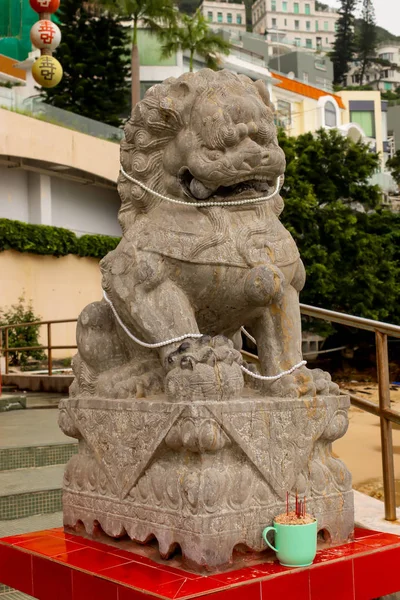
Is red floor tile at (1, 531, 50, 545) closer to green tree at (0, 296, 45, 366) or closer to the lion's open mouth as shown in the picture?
the lion's open mouth

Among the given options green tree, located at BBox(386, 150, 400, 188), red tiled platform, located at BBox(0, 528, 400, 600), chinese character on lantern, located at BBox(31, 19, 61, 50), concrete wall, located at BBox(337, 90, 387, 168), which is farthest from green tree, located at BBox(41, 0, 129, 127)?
red tiled platform, located at BBox(0, 528, 400, 600)

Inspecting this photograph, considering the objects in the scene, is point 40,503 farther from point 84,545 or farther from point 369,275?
point 369,275

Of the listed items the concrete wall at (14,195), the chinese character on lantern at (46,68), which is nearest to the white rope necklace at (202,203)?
the chinese character on lantern at (46,68)

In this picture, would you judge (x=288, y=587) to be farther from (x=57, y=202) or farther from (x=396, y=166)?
(x=396, y=166)

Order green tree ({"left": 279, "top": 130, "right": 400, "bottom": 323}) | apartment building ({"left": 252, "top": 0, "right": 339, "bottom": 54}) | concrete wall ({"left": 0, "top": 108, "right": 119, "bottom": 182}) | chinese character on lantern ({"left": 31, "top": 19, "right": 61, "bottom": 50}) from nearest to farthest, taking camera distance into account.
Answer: chinese character on lantern ({"left": 31, "top": 19, "right": 61, "bottom": 50}) < concrete wall ({"left": 0, "top": 108, "right": 119, "bottom": 182}) < green tree ({"left": 279, "top": 130, "right": 400, "bottom": 323}) < apartment building ({"left": 252, "top": 0, "right": 339, "bottom": 54})

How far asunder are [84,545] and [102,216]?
57.9 feet

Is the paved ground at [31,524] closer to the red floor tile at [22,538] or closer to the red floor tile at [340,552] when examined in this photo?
the red floor tile at [22,538]

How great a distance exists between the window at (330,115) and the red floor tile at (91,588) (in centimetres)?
3294

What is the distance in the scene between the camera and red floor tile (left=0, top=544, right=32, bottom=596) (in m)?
2.43

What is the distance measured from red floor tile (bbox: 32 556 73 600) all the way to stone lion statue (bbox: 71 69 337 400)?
0.56 meters

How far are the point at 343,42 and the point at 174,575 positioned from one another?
6468 centimetres

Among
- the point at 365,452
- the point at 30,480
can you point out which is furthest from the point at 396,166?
the point at 30,480

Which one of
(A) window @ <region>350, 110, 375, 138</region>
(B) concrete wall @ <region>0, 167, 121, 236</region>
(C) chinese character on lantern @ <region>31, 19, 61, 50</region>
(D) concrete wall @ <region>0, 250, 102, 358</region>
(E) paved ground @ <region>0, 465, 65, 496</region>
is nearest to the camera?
(E) paved ground @ <region>0, 465, 65, 496</region>

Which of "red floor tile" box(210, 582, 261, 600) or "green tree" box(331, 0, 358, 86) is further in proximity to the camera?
"green tree" box(331, 0, 358, 86)
